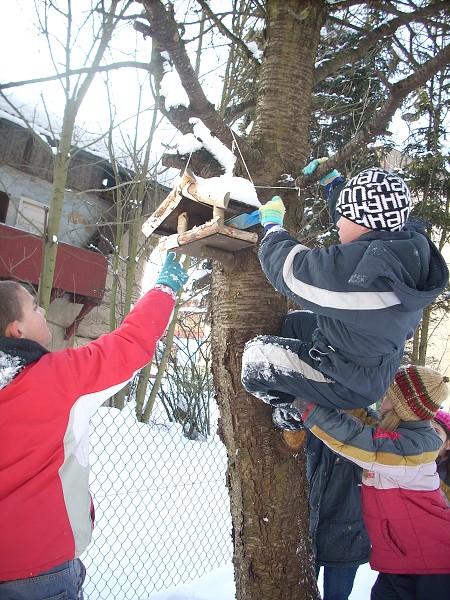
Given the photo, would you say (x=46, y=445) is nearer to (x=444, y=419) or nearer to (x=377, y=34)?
(x=444, y=419)

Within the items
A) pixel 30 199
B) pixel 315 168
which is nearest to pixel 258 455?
pixel 315 168

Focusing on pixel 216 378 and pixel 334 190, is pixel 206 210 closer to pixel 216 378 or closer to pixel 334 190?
pixel 334 190

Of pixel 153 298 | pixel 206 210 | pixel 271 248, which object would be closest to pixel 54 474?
pixel 153 298

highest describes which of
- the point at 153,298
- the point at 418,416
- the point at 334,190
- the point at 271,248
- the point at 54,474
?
the point at 334,190

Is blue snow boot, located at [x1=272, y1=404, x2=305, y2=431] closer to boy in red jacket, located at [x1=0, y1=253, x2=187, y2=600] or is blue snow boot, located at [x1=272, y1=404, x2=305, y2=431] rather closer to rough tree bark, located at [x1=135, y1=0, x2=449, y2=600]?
rough tree bark, located at [x1=135, y1=0, x2=449, y2=600]

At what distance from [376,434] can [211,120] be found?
154 cm

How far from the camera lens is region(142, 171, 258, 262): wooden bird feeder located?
73.0 inches

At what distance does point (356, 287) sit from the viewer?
1.54 m

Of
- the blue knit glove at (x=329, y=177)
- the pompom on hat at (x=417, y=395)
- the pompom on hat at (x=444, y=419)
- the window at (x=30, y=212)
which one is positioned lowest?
the pompom on hat at (x=444, y=419)

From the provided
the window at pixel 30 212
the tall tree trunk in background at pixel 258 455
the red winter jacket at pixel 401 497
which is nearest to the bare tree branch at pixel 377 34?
the tall tree trunk in background at pixel 258 455

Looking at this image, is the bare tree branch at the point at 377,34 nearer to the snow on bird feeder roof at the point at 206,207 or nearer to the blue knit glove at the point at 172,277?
the snow on bird feeder roof at the point at 206,207

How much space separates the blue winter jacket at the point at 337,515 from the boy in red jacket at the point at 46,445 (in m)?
1.16

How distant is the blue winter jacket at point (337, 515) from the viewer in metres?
2.25

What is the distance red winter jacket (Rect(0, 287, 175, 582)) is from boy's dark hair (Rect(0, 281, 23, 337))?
0.55ft
